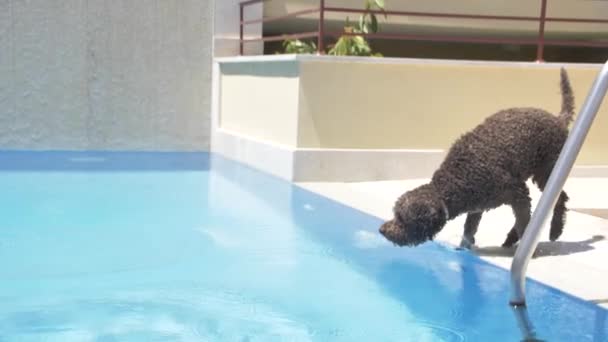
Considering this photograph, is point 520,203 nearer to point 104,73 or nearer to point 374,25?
point 374,25

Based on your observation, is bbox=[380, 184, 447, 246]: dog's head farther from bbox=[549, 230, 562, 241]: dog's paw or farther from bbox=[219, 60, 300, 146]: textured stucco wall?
bbox=[219, 60, 300, 146]: textured stucco wall

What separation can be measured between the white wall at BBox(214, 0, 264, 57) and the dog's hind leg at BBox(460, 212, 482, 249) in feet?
22.5

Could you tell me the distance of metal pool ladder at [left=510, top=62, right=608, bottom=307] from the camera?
3662 millimetres

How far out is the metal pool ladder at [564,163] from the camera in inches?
144

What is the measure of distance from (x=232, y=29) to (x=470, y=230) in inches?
288

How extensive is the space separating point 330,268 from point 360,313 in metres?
0.99

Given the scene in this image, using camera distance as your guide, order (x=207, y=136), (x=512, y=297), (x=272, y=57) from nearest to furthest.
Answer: (x=512, y=297) < (x=272, y=57) < (x=207, y=136)

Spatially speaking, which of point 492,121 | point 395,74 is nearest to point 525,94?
point 395,74

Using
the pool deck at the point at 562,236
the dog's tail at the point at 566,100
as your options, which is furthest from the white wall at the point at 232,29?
the dog's tail at the point at 566,100

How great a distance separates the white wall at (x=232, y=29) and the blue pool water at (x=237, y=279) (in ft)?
14.3

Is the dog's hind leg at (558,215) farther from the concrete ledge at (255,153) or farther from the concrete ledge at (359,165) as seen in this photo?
the concrete ledge at (255,153)

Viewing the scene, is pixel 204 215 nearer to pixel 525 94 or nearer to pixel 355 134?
pixel 355 134

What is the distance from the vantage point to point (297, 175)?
884 cm

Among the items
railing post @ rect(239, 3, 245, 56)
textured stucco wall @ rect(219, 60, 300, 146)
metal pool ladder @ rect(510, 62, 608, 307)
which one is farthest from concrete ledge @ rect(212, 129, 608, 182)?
metal pool ladder @ rect(510, 62, 608, 307)
